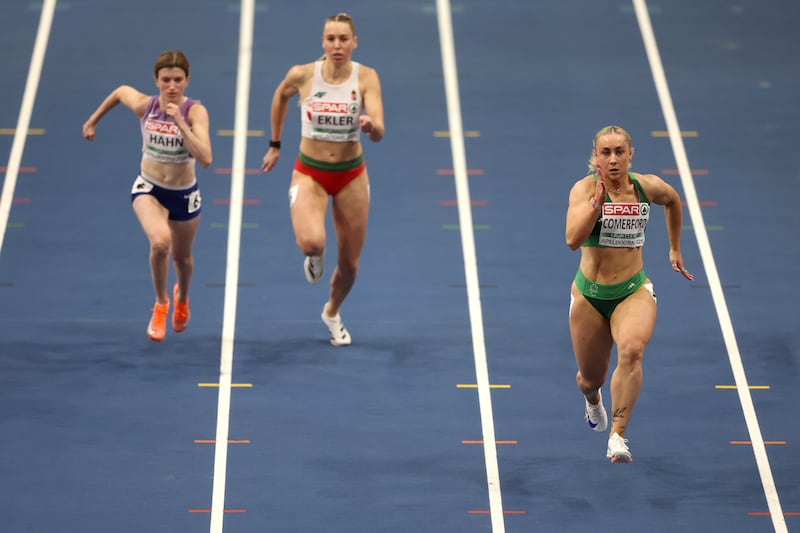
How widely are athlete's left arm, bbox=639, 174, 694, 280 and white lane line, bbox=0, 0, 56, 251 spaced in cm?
581

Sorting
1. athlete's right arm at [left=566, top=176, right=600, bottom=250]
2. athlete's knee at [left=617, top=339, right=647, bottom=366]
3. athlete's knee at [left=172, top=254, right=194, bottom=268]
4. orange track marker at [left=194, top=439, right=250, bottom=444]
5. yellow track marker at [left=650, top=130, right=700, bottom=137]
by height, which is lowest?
athlete's knee at [left=617, top=339, right=647, bottom=366]

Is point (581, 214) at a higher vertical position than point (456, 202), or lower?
lower

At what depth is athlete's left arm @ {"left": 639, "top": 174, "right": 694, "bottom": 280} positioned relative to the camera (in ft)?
33.3

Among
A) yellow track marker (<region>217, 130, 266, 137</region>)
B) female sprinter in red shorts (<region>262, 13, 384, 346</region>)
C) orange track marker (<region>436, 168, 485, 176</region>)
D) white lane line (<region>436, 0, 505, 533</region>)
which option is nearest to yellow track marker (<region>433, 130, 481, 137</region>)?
white lane line (<region>436, 0, 505, 533</region>)

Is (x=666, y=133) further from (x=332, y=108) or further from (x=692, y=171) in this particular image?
(x=332, y=108)

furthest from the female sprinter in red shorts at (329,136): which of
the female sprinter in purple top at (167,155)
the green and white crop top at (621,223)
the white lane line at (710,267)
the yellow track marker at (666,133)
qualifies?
the yellow track marker at (666,133)

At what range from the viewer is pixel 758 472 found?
11.5 metres

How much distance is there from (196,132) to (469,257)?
10.0 ft

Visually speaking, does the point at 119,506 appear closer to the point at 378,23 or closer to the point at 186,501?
the point at 186,501

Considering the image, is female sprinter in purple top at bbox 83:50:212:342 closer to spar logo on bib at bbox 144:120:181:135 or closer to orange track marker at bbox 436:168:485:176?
spar logo on bib at bbox 144:120:181:135

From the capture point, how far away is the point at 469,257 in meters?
13.9

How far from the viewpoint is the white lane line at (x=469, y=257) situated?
11.4 metres

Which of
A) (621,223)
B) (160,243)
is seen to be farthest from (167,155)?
(621,223)

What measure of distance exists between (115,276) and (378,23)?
14.4 feet
